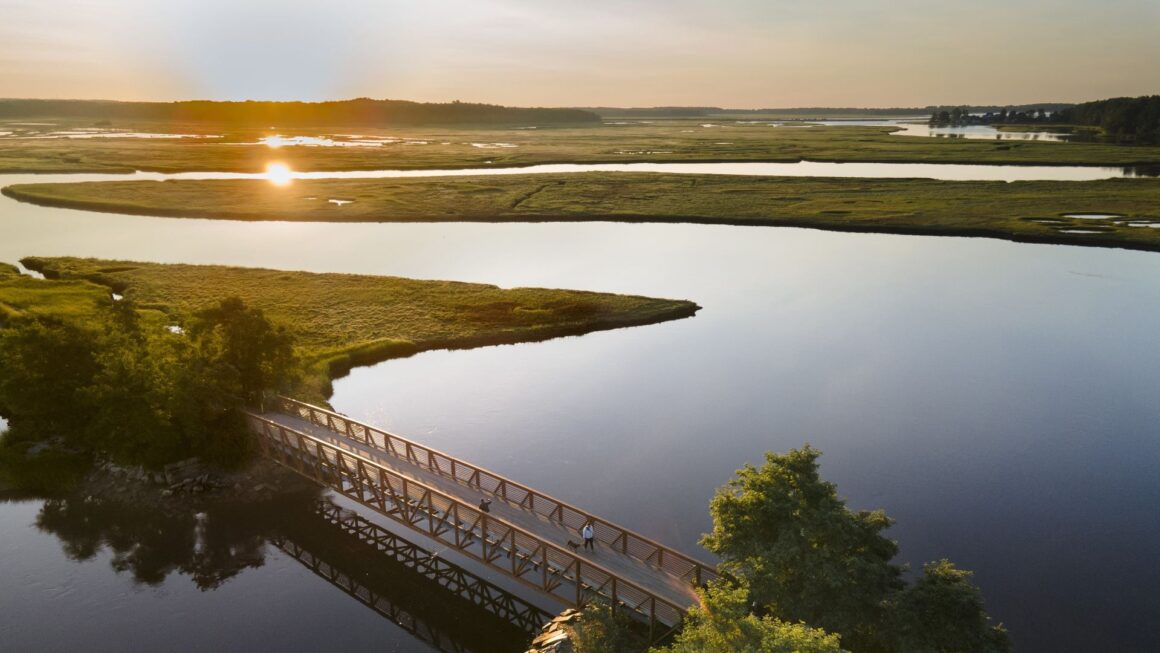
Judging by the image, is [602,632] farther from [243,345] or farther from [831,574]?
[243,345]

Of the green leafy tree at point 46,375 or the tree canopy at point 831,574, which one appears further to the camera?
the green leafy tree at point 46,375

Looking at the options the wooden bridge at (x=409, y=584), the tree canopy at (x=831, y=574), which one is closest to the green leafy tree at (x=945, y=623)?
the tree canopy at (x=831, y=574)

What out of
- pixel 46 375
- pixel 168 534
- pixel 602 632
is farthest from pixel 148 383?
pixel 602 632

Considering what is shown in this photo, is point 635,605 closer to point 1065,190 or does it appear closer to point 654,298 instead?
point 654,298

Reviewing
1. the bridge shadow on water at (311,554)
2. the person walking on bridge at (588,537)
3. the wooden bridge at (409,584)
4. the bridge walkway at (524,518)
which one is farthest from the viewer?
the bridge shadow on water at (311,554)

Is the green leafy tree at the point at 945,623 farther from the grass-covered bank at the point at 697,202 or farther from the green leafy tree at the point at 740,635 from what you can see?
the grass-covered bank at the point at 697,202

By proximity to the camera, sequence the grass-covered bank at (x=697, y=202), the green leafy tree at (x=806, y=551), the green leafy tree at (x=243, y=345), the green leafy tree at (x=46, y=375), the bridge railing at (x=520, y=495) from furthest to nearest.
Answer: the grass-covered bank at (x=697, y=202) → the green leafy tree at (x=243, y=345) → the green leafy tree at (x=46, y=375) → the bridge railing at (x=520, y=495) → the green leafy tree at (x=806, y=551)
